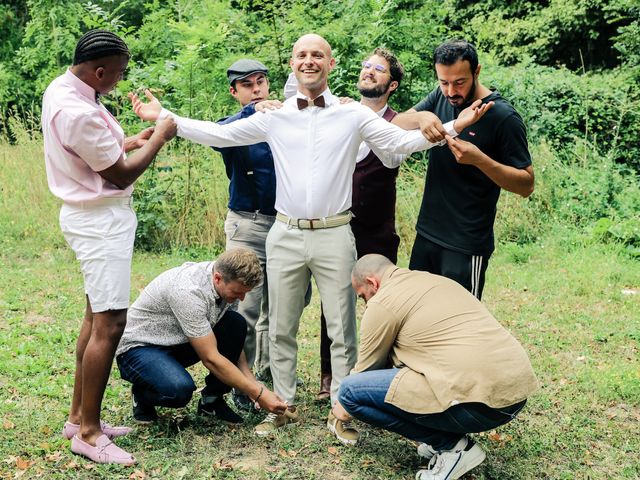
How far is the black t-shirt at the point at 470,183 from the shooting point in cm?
420

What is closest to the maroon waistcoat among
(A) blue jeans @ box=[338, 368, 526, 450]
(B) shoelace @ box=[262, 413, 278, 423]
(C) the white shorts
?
(A) blue jeans @ box=[338, 368, 526, 450]

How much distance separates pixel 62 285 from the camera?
7.76 meters

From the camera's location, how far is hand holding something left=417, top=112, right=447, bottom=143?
402 cm

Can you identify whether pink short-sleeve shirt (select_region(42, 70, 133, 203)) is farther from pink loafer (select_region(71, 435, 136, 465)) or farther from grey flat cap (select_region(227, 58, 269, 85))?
grey flat cap (select_region(227, 58, 269, 85))

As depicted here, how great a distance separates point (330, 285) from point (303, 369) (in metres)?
1.53

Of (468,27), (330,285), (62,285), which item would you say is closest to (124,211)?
(330,285)

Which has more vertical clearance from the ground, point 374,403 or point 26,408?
point 374,403

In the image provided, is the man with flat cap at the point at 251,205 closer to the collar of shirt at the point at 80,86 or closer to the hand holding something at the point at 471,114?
the collar of shirt at the point at 80,86

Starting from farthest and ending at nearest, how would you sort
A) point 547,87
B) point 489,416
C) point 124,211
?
point 547,87
point 124,211
point 489,416

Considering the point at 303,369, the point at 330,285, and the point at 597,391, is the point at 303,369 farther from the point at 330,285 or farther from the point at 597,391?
the point at 597,391

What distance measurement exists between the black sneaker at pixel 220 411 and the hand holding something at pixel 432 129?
215cm

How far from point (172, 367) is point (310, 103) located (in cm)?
182

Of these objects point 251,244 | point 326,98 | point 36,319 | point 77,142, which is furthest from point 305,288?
point 36,319

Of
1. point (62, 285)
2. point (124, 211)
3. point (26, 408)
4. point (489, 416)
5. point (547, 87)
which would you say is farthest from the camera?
point (547, 87)
